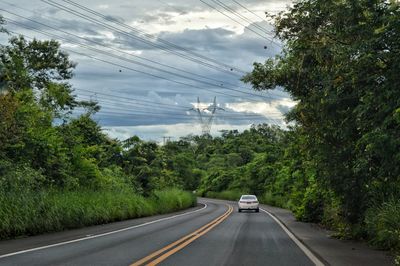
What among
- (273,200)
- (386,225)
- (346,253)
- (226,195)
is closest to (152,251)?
(346,253)

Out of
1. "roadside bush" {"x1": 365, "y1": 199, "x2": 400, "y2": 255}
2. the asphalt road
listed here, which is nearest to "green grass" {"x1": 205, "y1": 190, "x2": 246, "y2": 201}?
the asphalt road

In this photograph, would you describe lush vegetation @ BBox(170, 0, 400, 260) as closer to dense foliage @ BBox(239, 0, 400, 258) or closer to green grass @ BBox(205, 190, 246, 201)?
dense foliage @ BBox(239, 0, 400, 258)

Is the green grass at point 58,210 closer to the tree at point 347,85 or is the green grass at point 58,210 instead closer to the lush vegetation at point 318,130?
the lush vegetation at point 318,130

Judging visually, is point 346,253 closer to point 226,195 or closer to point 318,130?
point 318,130

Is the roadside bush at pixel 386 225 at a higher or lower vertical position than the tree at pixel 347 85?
lower

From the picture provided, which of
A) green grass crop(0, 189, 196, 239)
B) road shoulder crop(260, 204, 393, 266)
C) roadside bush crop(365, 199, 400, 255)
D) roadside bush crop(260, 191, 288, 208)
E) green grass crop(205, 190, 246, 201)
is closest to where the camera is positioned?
road shoulder crop(260, 204, 393, 266)

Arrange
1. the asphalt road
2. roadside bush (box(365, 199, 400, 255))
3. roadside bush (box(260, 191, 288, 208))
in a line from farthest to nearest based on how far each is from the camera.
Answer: roadside bush (box(260, 191, 288, 208)), roadside bush (box(365, 199, 400, 255)), the asphalt road

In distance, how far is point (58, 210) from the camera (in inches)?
762

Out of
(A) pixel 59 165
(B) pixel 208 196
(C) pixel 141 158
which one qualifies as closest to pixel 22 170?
(A) pixel 59 165

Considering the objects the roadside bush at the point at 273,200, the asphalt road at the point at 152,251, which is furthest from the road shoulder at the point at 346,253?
the roadside bush at the point at 273,200

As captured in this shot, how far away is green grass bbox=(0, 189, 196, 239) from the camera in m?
16.2

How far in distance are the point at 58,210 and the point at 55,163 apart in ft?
19.5

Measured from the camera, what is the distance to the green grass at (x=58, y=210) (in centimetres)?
1625

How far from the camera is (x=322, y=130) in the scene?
16.9 meters
